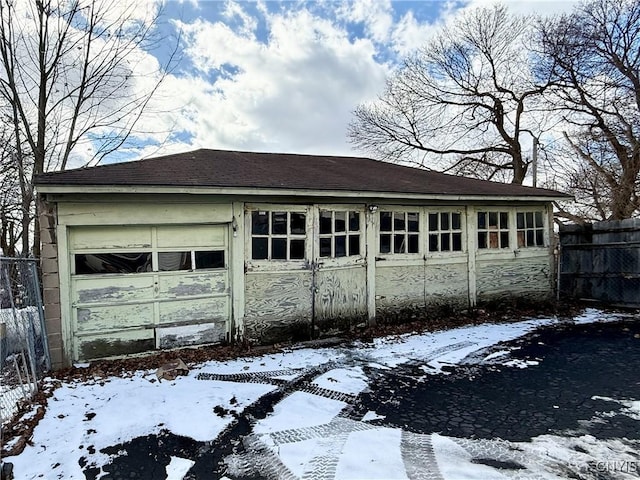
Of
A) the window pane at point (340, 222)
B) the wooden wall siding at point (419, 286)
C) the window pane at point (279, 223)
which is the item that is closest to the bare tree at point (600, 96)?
the wooden wall siding at point (419, 286)

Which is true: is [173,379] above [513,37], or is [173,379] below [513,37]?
below

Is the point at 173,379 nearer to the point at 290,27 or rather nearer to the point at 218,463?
the point at 218,463

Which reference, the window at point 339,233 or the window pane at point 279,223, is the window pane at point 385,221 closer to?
the window at point 339,233

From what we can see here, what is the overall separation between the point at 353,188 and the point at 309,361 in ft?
8.90

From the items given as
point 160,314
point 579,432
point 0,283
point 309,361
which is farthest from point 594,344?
point 0,283

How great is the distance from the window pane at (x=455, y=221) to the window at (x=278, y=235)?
10.3ft

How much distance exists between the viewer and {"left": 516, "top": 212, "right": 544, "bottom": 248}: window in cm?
796

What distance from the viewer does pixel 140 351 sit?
195 inches

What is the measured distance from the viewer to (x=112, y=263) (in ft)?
15.9

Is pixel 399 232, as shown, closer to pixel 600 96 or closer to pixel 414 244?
pixel 414 244

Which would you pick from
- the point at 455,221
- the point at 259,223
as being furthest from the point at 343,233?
the point at 455,221

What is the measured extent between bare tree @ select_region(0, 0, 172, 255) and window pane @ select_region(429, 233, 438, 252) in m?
8.44

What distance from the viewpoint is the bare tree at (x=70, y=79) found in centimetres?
906

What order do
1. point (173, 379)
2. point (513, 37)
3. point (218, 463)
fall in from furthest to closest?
point (513, 37), point (173, 379), point (218, 463)
